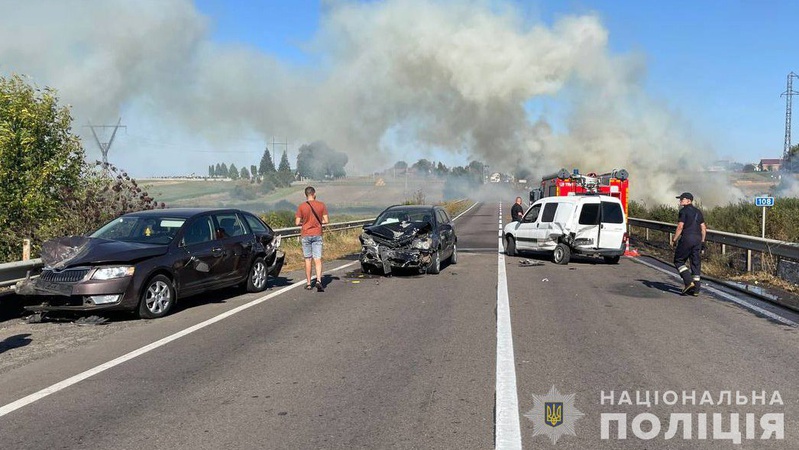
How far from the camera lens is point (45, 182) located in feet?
48.9

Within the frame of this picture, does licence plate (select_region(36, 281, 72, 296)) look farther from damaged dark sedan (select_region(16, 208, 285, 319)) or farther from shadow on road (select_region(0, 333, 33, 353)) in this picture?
shadow on road (select_region(0, 333, 33, 353))

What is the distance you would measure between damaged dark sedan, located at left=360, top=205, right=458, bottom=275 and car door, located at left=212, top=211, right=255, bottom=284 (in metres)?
2.96

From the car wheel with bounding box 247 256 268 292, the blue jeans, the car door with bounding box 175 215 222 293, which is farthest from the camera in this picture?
the blue jeans

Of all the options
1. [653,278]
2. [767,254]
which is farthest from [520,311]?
[767,254]

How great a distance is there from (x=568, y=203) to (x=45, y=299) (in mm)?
11728

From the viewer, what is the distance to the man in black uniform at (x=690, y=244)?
402 inches

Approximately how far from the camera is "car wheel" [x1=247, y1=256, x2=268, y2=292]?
10.6 meters

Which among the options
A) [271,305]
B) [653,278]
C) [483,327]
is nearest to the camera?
[483,327]

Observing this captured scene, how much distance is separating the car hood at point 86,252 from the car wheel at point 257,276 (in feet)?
7.56

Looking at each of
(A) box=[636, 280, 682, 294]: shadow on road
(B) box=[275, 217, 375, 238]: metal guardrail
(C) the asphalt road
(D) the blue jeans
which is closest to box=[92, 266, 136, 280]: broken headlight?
(C) the asphalt road

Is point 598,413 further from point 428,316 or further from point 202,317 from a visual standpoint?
point 202,317

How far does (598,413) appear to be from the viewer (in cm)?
455

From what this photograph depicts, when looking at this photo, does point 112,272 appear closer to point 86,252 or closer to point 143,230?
point 86,252

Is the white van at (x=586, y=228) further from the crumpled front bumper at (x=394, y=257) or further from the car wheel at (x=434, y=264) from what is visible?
the crumpled front bumper at (x=394, y=257)
